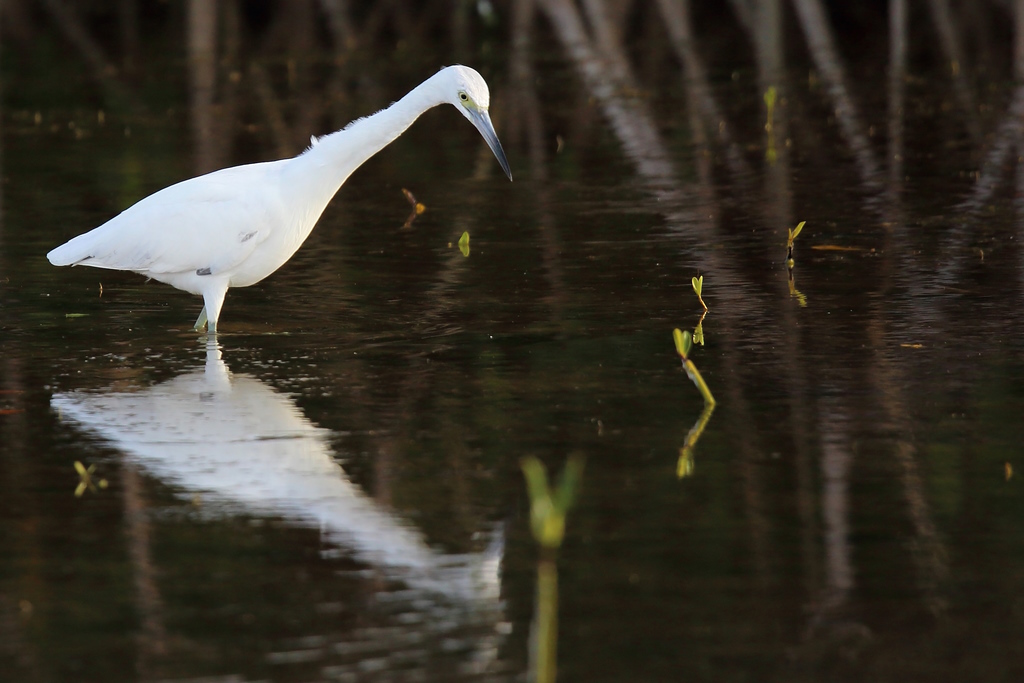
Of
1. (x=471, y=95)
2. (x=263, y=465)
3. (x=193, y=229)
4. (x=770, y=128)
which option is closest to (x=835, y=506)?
(x=263, y=465)

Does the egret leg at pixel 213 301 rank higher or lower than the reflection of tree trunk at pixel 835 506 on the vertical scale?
higher

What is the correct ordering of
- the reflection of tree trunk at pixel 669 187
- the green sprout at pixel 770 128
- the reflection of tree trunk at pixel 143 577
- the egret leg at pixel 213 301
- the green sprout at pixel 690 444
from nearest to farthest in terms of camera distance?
the reflection of tree trunk at pixel 143 577
the reflection of tree trunk at pixel 669 187
the green sprout at pixel 690 444
the egret leg at pixel 213 301
the green sprout at pixel 770 128

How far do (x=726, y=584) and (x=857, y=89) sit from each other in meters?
12.1

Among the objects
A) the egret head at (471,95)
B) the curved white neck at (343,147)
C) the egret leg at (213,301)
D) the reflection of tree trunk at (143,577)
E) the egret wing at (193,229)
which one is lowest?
the reflection of tree trunk at (143,577)

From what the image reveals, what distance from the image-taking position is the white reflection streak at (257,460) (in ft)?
15.9

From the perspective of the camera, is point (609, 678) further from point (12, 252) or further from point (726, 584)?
point (12, 252)

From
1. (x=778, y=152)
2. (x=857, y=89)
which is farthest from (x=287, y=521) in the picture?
(x=857, y=89)

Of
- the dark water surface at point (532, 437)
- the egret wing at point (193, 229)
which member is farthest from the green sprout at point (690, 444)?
the egret wing at point (193, 229)

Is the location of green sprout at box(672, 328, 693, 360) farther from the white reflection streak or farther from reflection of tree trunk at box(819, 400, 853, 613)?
the white reflection streak

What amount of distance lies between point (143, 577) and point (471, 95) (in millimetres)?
3476

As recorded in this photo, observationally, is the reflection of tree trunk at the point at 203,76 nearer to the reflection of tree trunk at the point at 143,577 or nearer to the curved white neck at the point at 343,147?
the curved white neck at the point at 343,147

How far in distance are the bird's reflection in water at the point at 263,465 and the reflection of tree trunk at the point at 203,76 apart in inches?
229

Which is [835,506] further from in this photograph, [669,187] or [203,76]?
[203,76]

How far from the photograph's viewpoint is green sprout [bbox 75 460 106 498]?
18.1 ft
